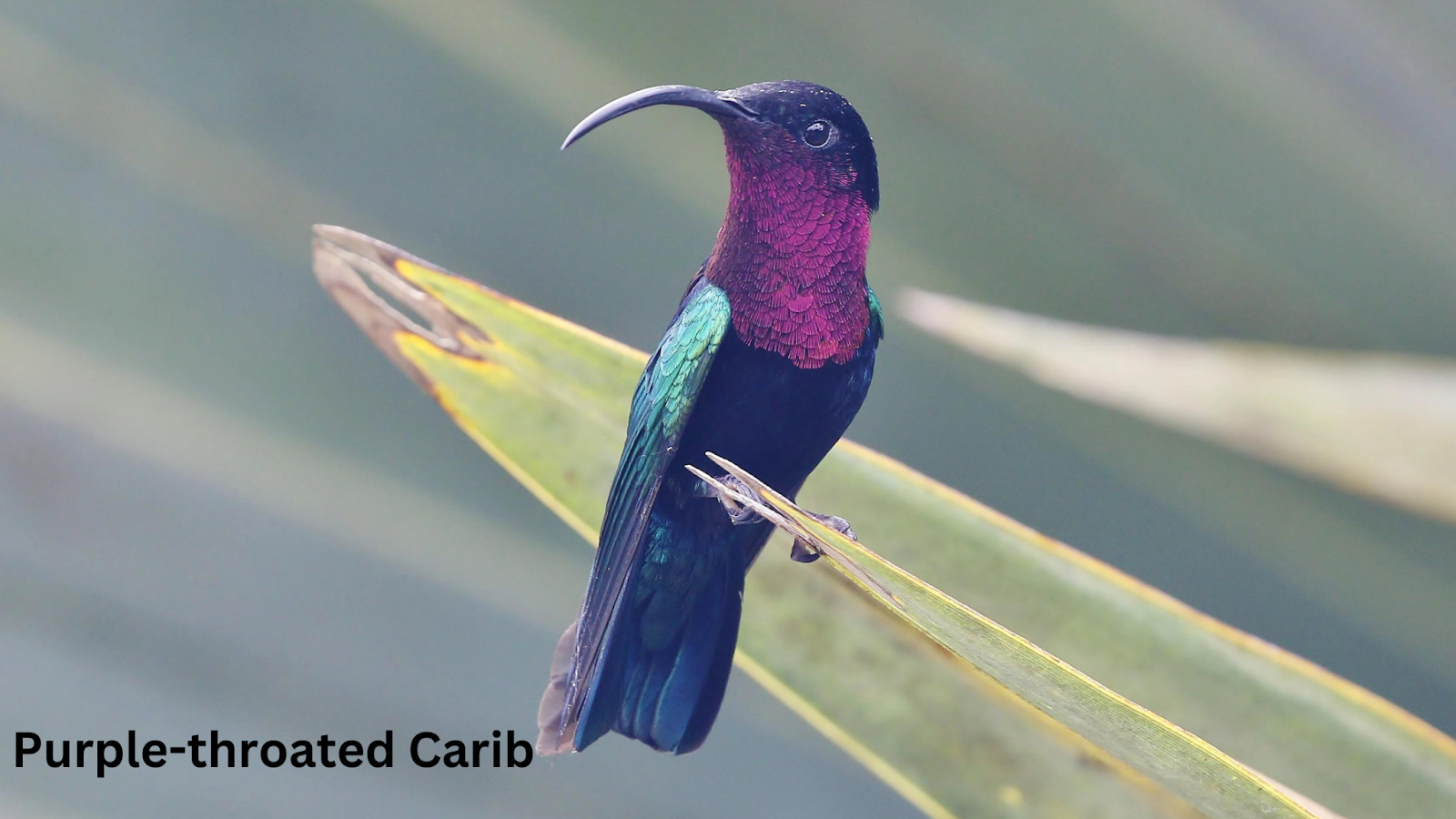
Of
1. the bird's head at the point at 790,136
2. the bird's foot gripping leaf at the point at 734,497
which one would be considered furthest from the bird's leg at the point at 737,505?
the bird's head at the point at 790,136

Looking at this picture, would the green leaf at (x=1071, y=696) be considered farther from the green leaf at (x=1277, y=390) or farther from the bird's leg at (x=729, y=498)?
the green leaf at (x=1277, y=390)

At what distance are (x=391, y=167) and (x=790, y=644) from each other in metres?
0.38

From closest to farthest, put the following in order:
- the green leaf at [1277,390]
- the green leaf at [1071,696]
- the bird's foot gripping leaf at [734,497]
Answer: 1. the green leaf at [1071,696]
2. the bird's foot gripping leaf at [734,497]
3. the green leaf at [1277,390]

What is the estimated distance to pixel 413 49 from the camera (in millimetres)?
561

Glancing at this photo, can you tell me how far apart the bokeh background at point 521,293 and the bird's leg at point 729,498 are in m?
0.20

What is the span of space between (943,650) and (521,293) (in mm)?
336

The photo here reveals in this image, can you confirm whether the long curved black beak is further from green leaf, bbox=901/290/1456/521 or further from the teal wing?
green leaf, bbox=901/290/1456/521

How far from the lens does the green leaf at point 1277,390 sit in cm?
48

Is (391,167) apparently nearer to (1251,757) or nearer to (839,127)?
(839,127)

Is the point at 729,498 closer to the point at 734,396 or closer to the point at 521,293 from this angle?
the point at 734,396

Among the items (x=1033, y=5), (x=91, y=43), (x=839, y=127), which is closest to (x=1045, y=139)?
(x=1033, y=5)

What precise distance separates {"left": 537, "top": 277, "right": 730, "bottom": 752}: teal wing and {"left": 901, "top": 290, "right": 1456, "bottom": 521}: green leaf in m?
0.17

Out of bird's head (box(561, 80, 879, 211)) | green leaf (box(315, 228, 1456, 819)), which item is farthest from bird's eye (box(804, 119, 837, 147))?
green leaf (box(315, 228, 1456, 819))

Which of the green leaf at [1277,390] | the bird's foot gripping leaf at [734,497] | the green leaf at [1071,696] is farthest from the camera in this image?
the green leaf at [1277,390]
